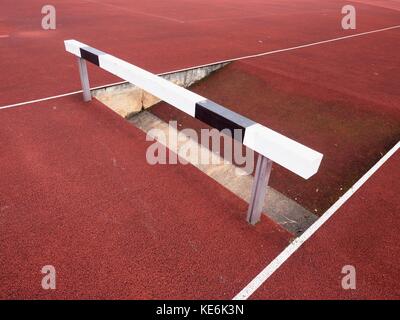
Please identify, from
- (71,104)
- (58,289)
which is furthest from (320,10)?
(58,289)

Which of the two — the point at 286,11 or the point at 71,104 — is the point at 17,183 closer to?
the point at 71,104

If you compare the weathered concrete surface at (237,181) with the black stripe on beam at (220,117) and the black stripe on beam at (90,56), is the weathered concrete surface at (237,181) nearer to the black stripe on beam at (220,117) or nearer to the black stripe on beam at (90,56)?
the black stripe on beam at (220,117)

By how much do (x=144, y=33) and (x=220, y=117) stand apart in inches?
318

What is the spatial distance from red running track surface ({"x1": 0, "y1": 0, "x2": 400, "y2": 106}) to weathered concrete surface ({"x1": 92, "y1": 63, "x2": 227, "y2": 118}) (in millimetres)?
311

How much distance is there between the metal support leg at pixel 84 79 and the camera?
4.24m

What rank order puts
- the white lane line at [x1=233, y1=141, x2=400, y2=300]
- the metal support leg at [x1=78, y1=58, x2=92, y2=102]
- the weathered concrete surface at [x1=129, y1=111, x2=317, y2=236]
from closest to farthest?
the white lane line at [x1=233, y1=141, x2=400, y2=300] < the weathered concrete surface at [x1=129, y1=111, x2=317, y2=236] < the metal support leg at [x1=78, y1=58, x2=92, y2=102]

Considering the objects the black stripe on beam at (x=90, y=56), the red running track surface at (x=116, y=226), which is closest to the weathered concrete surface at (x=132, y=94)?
the black stripe on beam at (x=90, y=56)

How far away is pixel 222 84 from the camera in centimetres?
645

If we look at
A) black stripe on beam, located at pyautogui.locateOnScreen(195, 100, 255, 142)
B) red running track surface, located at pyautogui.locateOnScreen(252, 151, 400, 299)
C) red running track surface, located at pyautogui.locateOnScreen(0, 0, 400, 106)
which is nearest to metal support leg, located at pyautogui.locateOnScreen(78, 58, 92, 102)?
red running track surface, located at pyautogui.locateOnScreen(0, 0, 400, 106)

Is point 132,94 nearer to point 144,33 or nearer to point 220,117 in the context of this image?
point 220,117

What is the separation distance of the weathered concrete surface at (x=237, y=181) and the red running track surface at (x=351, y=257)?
590 millimetres

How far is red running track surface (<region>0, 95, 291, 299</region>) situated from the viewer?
216 centimetres

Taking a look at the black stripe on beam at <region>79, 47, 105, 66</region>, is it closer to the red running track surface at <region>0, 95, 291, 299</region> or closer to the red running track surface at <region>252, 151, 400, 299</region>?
the red running track surface at <region>0, 95, 291, 299</region>

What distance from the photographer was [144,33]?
9.39 meters
